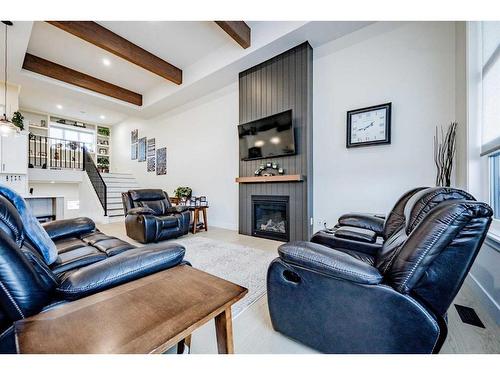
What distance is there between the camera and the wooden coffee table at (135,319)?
57cm

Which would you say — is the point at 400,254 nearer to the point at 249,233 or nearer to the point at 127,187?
the point at 249,233

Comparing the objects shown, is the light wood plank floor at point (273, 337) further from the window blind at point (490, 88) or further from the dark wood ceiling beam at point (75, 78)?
the dark wood ceiling beam at point (75, 78)

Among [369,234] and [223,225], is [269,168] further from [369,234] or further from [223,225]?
[369,234]

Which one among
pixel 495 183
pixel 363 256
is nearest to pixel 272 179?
pixel 363 256

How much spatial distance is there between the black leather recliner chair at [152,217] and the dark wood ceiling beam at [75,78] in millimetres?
3331

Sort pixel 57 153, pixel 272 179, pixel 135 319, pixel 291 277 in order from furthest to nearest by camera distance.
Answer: pixel 57 153, pixel 272 179, pixel 291 277, pixel 135 319

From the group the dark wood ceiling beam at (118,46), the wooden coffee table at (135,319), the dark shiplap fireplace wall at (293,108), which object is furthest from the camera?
the dark shiplap fireplace wall at (293,108)

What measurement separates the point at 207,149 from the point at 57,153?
6161 millimetres

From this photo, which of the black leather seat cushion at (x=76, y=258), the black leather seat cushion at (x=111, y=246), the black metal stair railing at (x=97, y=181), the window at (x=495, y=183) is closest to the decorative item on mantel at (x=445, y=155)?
the window at (x=495, y=183)

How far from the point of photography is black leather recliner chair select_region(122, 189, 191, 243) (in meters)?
3.33

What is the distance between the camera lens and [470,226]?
0.85 meters

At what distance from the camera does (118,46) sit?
3898 mm

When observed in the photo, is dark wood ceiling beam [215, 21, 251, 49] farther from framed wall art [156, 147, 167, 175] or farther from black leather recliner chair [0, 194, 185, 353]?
framed wall art [156, 147, 167, 175]

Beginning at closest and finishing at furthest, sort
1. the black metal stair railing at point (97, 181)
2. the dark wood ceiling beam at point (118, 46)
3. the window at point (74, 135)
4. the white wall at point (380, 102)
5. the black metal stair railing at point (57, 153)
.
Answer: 1. the white wall at point (380, 102)
2. the dark wood ceiling beam at point (118, 46)
3. the black metal stair railing at point (97, 181)
4. the black metal stair railing at point (57, 153)
5. the window at point (74, 135)
